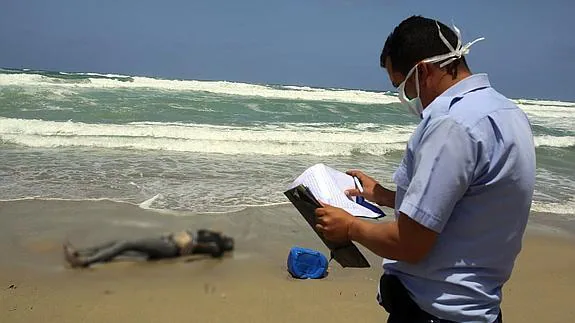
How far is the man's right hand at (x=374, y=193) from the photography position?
2.17m

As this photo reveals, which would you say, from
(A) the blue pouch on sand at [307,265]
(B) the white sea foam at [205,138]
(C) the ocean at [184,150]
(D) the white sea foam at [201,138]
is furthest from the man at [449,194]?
(D) the white sea foam at [201,138]

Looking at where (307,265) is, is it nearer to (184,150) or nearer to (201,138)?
(184,150)

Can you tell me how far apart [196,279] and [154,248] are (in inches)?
30.5

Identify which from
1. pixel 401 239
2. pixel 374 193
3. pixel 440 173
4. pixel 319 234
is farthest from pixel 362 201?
pixel 440 173

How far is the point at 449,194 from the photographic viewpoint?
60.2 inches

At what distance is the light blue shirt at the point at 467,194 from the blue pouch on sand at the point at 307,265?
318 cm

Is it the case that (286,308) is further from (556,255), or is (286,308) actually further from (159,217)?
(556,255)

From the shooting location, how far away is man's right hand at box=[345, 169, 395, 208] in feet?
7.11

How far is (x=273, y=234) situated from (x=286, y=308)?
6.70 feet

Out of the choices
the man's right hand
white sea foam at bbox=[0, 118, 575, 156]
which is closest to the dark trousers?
the man's right hand

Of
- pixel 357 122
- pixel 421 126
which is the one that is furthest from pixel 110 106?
pixel 421 126

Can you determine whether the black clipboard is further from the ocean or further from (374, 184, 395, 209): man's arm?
the ocean

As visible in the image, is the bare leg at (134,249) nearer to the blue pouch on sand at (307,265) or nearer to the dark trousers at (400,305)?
the blue pouch on sand at (307,265)

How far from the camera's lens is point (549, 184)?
10.9 metres
